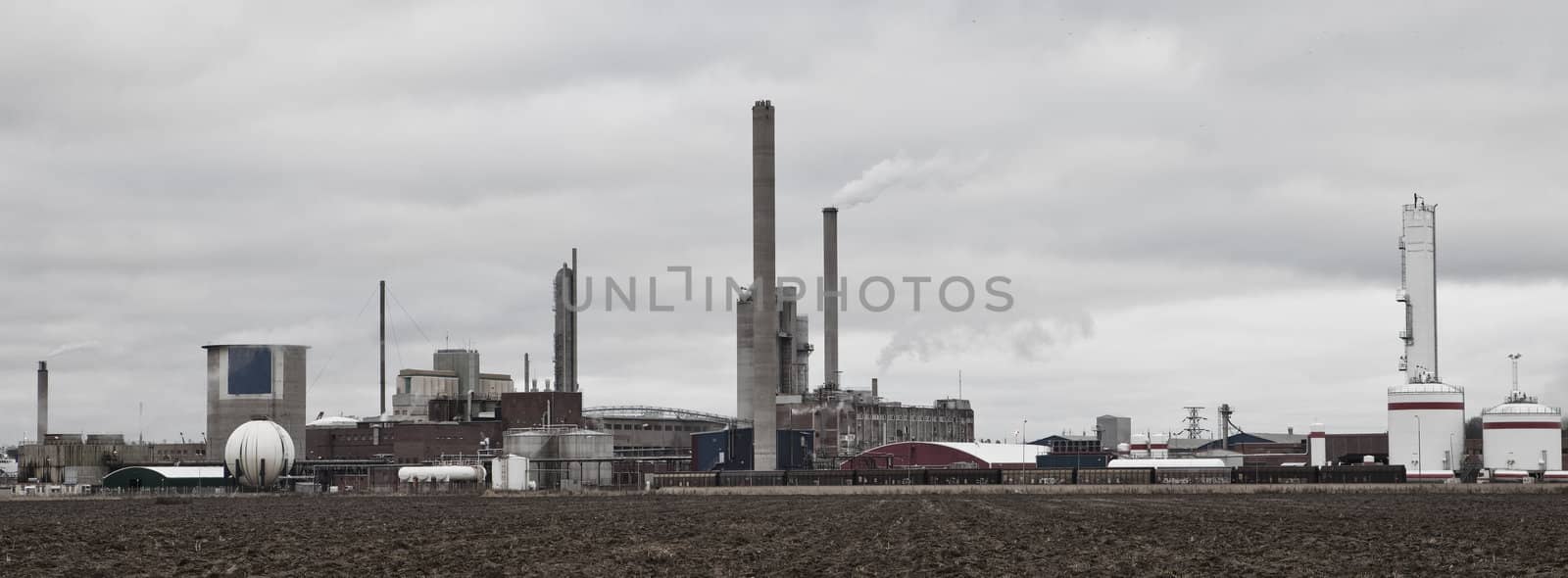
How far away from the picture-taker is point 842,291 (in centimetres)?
15488

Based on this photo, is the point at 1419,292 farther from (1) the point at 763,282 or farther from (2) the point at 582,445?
(2) the point at 582,445

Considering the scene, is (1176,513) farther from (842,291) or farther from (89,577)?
(842,291)

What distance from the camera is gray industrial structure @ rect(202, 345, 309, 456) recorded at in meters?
146

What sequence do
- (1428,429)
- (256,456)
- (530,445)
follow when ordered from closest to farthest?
(1428,429), (256,456), (530,445)

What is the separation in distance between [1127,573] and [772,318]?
98.6 m

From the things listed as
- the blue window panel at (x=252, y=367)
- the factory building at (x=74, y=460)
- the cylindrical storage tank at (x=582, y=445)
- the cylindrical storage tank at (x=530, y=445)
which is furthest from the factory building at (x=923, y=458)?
the factory building at (x=74, y=460)

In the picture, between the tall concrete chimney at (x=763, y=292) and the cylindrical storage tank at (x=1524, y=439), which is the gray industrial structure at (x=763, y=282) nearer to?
the tall concrete chimney at (x=763, y=292)

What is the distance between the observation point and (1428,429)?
389 ft

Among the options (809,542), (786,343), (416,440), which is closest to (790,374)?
(786,343)

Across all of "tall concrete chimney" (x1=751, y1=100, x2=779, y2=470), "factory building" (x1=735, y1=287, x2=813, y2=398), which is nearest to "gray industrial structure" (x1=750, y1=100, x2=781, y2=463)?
"tall concrete chimney" (x1=751, y1=100, x2=779, y2=470)

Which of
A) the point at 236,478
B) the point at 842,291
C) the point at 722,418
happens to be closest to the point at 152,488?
the point at 236,478

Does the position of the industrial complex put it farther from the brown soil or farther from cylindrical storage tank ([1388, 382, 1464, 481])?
the brown soil

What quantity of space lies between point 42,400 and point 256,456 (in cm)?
5306

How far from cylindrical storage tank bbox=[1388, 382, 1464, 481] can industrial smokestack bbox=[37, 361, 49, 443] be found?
124060mm
